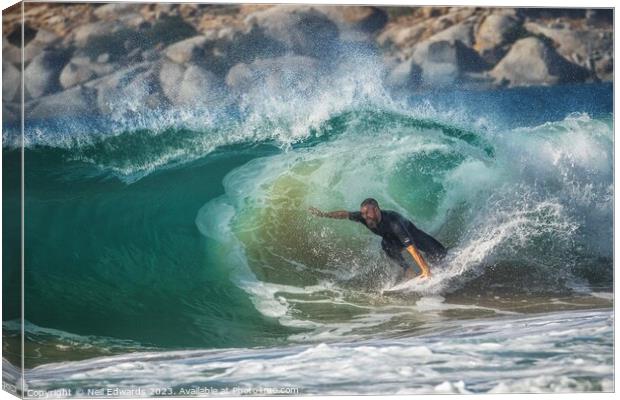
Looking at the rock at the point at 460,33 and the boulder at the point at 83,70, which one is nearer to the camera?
the boulder at the point at 83,70

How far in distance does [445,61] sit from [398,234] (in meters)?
1.51

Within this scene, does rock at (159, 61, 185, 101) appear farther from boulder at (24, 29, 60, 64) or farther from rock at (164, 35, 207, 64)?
boulder at (24, 29, 60, 64)

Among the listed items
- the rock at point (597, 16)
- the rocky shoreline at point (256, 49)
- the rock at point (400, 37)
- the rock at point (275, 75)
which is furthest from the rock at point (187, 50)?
the rock at point (597, 16)

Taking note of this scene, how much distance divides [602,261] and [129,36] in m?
4.38

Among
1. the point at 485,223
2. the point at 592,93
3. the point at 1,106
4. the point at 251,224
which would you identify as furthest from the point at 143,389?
the point at 592,93

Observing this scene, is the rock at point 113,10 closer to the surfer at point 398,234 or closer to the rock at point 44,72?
the rock at point 44,72

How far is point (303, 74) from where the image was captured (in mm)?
7848

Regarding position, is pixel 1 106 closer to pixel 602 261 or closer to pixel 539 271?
pixel 539 271

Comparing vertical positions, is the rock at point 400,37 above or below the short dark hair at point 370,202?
above

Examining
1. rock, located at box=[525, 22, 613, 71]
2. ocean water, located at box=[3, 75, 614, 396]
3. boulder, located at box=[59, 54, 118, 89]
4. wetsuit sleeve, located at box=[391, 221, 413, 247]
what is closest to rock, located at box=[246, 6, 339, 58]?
ocean water, located at box=[3, 75, 614, 396]

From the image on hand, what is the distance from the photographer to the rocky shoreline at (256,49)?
765 centimetres

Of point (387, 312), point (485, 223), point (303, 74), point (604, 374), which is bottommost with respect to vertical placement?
point (604, 374)

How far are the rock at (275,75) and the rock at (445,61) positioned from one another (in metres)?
0.90

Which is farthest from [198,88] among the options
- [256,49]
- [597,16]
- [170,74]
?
[597,16]
